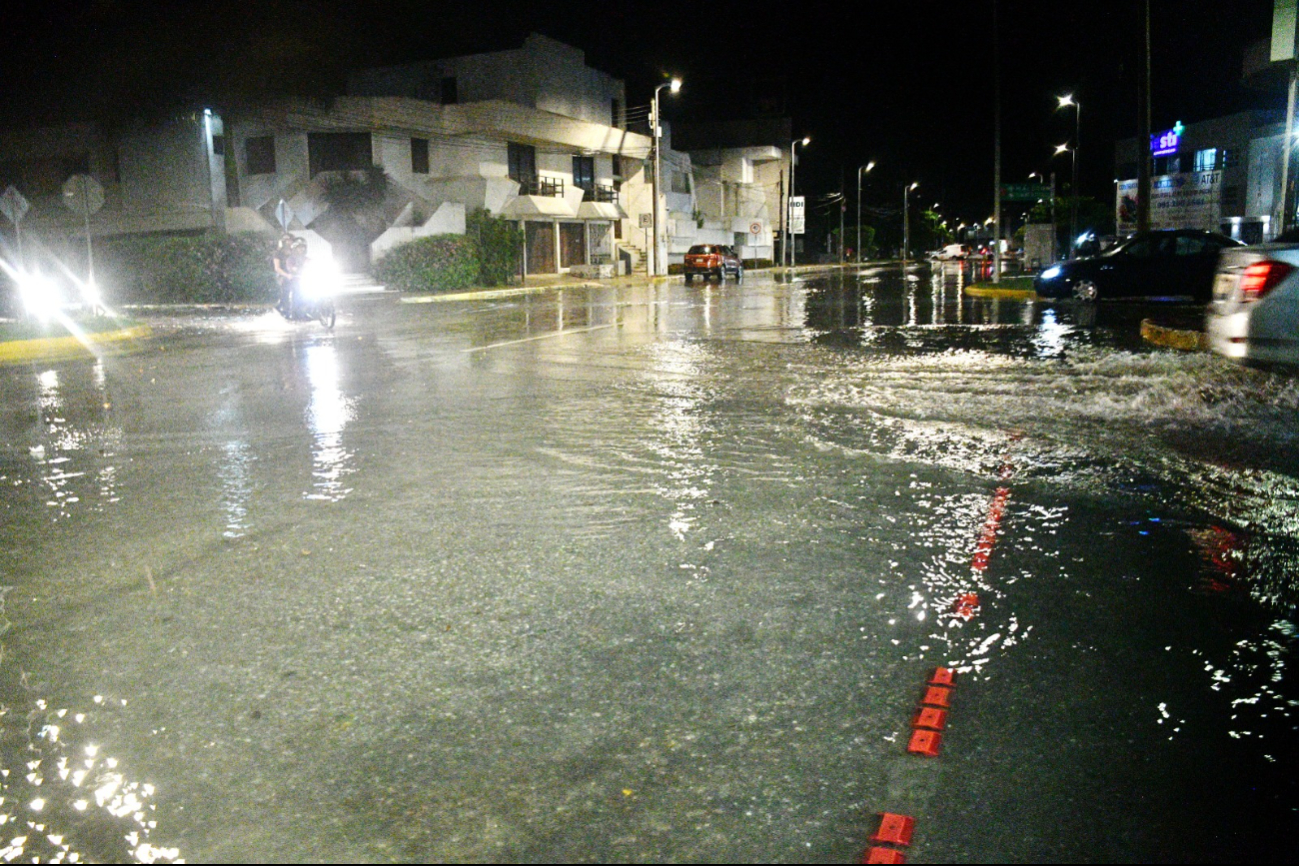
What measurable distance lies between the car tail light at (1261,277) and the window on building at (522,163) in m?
47.8

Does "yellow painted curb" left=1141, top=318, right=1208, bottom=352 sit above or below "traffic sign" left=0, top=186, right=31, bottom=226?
below

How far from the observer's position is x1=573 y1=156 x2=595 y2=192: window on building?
62219 millimetres

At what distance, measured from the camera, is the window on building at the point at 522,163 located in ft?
181

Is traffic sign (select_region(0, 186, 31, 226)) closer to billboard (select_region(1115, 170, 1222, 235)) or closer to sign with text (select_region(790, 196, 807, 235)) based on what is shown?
billboard (select_region(1115, 170, 1222, 235))

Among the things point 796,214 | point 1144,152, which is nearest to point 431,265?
point 1144,152

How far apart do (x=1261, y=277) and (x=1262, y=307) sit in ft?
0.88

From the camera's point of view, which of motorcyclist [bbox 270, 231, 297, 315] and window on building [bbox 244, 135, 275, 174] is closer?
motorcyclist [bbox 270, 231, 297, 315]

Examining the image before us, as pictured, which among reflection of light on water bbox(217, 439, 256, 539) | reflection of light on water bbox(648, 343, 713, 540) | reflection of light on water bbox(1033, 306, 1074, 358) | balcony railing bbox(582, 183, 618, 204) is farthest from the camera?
balcony railing bbox(582, 183, 618, 204)

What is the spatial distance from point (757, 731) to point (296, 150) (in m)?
48.6

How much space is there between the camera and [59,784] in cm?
345

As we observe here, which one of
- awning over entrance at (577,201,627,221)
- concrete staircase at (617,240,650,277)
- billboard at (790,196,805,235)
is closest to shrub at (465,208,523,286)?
awning over entrance at (577,201,627,221)

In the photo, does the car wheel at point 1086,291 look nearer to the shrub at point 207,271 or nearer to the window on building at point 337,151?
the shrub at point 207,271

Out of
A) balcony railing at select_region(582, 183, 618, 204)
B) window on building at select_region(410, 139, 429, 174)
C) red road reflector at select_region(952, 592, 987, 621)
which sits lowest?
red road reflector at select_region(952, 592, 987, 621)

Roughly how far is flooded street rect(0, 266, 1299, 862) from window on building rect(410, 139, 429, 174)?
41.4 meters
